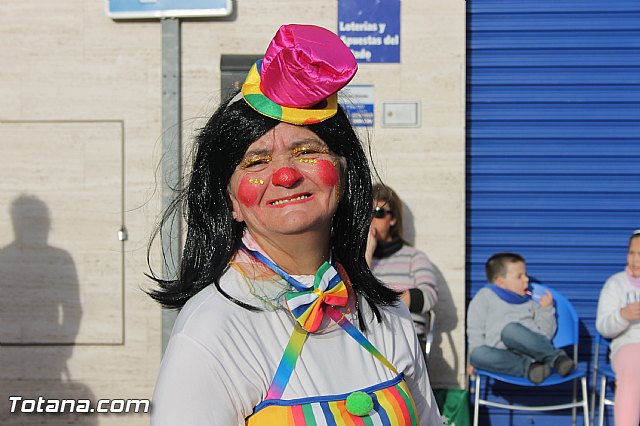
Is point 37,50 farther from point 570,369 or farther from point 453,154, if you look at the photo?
point 570,369

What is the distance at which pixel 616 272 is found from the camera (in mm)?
6242

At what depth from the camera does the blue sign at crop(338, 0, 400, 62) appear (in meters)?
5.94

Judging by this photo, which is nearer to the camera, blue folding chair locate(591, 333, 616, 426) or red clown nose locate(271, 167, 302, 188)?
red clown nose locate(271, 167, 302, 188)

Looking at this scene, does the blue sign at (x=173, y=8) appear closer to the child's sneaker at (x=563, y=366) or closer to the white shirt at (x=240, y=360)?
the child's sneaker at (x=563, y=366)

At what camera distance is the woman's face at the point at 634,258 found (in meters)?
5.67

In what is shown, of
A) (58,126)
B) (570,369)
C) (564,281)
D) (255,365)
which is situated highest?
(58,126)

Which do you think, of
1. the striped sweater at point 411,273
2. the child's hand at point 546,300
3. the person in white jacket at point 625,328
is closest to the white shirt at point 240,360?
the striped sweater at point 411,273

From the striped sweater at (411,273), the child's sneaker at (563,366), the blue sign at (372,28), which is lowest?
the child's sneaker at (563,366)

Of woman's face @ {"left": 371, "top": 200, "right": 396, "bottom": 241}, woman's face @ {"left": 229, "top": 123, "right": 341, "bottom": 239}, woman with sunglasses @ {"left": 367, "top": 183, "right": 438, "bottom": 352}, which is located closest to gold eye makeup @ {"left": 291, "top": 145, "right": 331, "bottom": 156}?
woman's face @ {"left": 229, "top": 123, "right": 341, "bottom": 239}

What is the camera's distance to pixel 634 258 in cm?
568

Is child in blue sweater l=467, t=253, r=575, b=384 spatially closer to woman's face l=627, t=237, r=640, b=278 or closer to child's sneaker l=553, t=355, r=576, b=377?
child's sneaker l=553, t=355, r=576, b=377

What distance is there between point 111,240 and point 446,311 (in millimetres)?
2325

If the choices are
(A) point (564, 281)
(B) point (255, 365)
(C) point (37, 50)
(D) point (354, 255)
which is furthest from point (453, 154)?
(B) point (255, 365)

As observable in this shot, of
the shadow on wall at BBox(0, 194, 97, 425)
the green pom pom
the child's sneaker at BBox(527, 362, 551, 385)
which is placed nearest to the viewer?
the green pom pom
